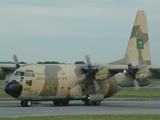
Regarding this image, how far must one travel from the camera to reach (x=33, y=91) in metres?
35.1

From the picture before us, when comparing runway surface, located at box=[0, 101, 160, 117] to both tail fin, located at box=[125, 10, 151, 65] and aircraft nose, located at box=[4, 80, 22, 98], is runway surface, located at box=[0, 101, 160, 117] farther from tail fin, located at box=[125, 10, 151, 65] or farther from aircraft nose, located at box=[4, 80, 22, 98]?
tail fin, located at box=[125, 10, 151, 65]

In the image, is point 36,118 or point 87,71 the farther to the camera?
point 87,71

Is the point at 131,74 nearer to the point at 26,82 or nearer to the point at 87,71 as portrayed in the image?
the point at 87,71

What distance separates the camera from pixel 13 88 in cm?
3384

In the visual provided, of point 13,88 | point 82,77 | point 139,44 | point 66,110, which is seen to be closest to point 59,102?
point 82,77

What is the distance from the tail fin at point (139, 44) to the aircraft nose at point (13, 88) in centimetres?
1202

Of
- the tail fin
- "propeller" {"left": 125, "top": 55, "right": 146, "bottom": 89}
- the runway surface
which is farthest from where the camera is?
the tail fin

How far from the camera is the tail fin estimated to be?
135 ft

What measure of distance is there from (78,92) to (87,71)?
7.46ft

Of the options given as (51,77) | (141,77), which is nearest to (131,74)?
(141,77)

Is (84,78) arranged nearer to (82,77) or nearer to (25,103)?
(82,77)

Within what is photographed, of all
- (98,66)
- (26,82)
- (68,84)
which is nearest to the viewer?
(26,82)

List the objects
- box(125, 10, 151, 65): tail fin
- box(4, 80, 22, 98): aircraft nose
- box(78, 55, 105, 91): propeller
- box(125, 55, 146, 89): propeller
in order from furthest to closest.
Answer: box(125, 10, 151, 65): tail fin, box(78, 55, 105, 91): propeller, box(125, 55, 146, 89): propeller, box(4, 80, 22, 98): aircraft nose

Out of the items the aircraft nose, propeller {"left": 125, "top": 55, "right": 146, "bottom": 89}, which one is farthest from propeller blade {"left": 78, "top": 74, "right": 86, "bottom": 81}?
the aircraft nose
